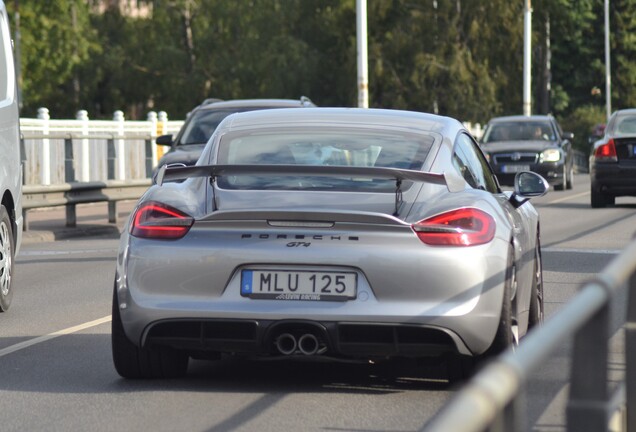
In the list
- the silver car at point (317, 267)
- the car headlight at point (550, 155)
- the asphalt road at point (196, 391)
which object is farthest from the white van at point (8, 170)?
the car headlight at point (550, 155)

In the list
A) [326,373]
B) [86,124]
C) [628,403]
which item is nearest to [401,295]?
[326,373]

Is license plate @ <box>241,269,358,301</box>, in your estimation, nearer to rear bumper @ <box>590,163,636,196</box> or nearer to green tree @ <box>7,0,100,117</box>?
rear bumper @ <box>590,163,636,196</box>

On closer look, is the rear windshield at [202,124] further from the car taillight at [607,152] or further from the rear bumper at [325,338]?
the rear bumper at [325,338]

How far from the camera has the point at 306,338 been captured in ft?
22.5

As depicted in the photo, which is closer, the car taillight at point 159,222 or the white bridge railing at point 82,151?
the car taillight at point 159,222

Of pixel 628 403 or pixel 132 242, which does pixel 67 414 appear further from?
pixel 628 403

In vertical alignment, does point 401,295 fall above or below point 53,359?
above

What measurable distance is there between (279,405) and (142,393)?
68 centimetres

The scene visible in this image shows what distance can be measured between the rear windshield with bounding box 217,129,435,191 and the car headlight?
77.9 ft

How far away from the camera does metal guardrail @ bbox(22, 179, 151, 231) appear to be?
1944 cm

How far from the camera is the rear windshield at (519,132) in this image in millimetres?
32062

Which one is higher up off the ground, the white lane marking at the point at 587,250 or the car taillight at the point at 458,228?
→ the car taillight at the point at 458,228

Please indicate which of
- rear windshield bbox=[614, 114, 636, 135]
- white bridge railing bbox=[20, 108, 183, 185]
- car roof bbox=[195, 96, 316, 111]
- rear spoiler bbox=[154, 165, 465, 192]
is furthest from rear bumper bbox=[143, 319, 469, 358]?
rear windshield bbox=[614, 114, 636, 135]

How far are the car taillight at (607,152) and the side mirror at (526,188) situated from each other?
1643cm
